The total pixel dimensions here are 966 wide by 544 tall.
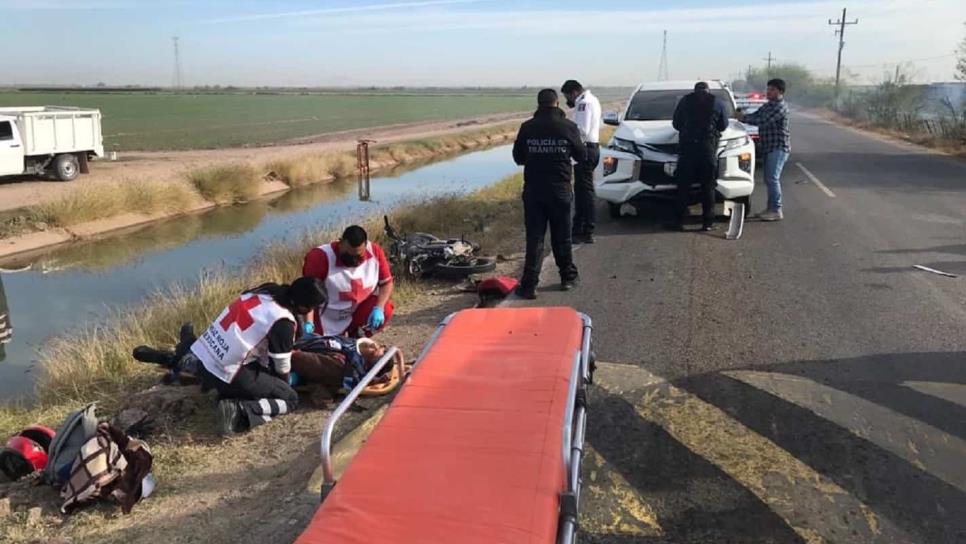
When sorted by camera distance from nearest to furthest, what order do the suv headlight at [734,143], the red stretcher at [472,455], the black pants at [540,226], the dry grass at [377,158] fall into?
the red stretcher at [472,455]
the black pants at [540,226]
the suv headlight at [734,143]
the dry grass at [377,158]

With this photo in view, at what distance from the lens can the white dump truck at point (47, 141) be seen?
23.0m

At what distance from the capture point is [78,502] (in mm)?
4055

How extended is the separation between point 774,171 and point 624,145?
7.13 feet

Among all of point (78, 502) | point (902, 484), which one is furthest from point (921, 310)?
point (78, 502)

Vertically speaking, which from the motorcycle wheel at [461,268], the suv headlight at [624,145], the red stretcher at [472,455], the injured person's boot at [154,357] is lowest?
the injured person's boot at [154,357]

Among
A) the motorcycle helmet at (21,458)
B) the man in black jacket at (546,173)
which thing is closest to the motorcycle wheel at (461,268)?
the man in black jacket at (546,173)

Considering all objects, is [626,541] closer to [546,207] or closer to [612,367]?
[612,367]

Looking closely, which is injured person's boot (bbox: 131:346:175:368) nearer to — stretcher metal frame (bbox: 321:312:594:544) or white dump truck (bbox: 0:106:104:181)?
stretcher metal frame (bbox: 321:312:594:544)

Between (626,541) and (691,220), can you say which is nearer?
(626,541)

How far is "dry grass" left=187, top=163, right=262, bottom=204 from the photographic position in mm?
24188

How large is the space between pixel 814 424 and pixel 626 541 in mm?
1725

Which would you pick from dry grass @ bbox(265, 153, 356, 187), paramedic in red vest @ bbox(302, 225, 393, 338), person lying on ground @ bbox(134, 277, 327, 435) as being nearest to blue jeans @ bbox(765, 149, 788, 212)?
paramedic in red vest @ bbox(302, 225, 393, 338)

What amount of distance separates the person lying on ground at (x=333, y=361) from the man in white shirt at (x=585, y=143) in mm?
4360

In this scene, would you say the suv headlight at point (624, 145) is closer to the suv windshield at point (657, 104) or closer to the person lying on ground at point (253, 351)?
the suv windshield at point (657, 104)
